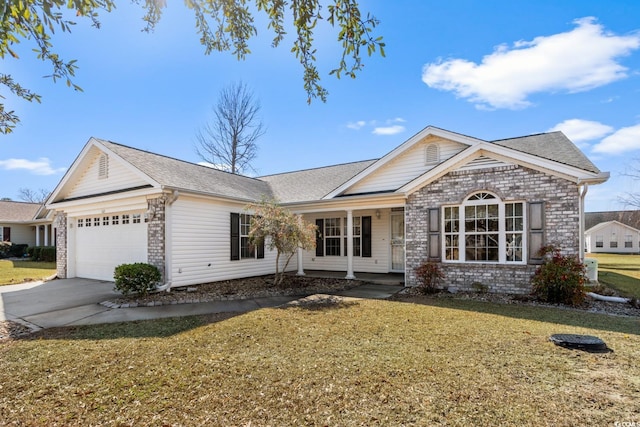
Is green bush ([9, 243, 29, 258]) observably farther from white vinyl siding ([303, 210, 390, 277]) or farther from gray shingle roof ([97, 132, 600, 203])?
white vinyl siding ([303, 210, 390, 277])

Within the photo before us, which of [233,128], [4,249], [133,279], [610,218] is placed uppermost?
[233,128]

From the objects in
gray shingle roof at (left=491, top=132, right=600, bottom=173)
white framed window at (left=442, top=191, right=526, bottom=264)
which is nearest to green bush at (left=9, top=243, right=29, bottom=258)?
white framed window at (left=442, top=191, right=526, bottom=264)

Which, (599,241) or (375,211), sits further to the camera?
(599,241)

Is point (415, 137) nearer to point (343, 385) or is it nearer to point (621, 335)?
point (621, 335)

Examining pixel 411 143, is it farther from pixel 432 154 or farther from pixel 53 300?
pixel 53 300

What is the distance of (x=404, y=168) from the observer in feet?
39.1

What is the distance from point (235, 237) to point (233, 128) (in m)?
16.5

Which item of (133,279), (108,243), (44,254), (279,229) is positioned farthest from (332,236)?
(44,254)

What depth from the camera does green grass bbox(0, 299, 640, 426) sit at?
3146 mm

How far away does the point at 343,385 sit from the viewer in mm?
3709

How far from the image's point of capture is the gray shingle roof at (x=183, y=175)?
10367 millimetres

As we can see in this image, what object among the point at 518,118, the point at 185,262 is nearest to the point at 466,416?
the point at 185,262

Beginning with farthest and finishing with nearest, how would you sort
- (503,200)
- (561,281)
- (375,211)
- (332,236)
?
(332,236), (375,211), (503,200), (561,281)

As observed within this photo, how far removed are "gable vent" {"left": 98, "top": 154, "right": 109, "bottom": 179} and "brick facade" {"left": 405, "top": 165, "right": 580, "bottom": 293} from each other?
10.9 m
